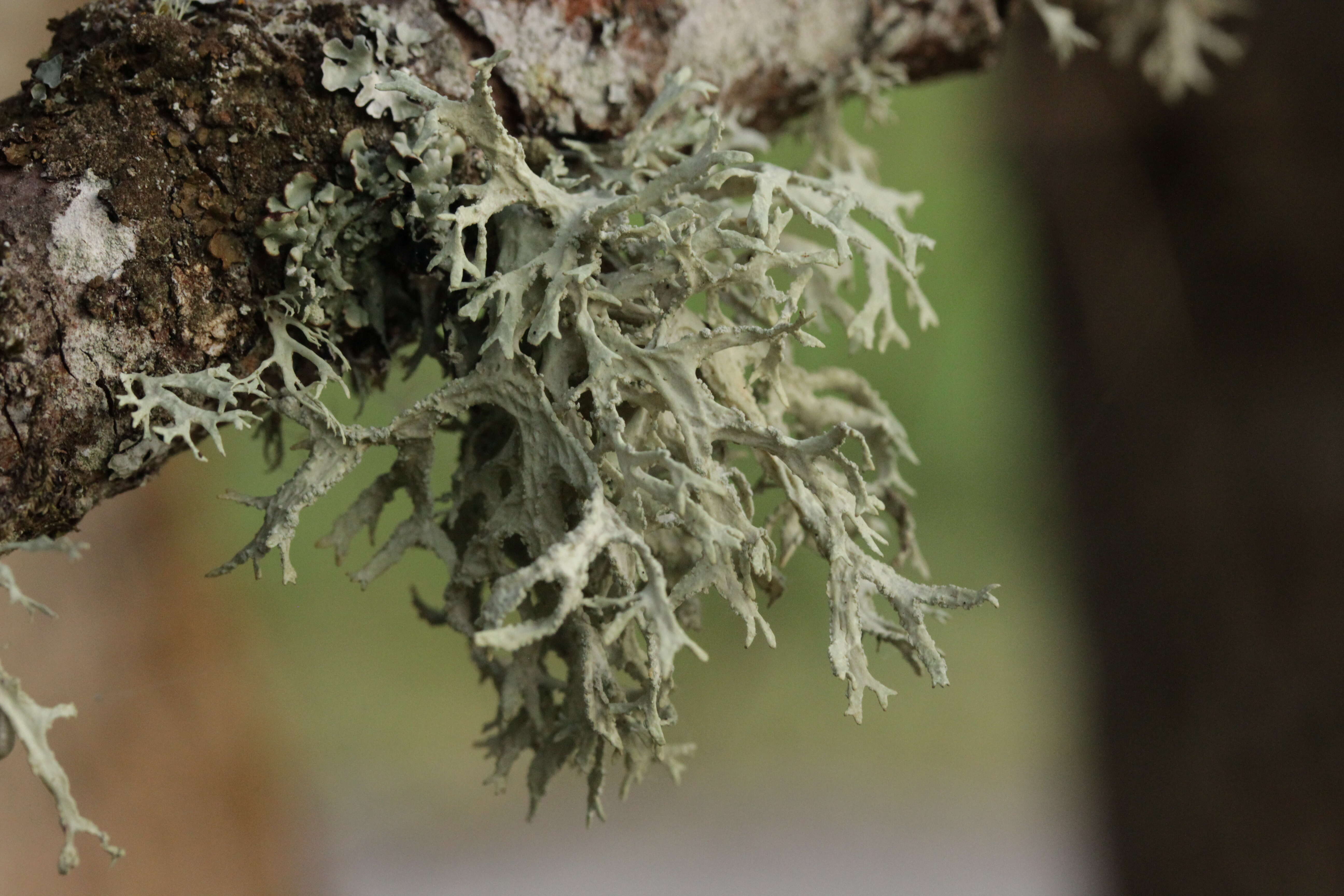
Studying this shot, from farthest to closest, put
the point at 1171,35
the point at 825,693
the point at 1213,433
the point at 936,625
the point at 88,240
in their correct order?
the point at 825,693
the point at 936,625
the point at 1213,433
the point at 1171,35
the point at 88,240

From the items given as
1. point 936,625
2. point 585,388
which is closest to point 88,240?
point 585,388

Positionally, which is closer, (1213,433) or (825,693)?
(1213,433)

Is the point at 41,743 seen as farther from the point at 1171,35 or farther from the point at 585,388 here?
the point at 1171,35

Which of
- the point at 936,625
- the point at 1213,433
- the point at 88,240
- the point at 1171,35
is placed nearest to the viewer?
the point at 88,240

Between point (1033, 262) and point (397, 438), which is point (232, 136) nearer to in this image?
point (397, 438)

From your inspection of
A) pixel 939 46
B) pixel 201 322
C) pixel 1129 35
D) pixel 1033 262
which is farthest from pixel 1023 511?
pixel 201 322

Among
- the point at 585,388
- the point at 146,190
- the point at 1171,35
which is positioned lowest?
the point at 585,388

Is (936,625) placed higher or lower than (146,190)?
lower

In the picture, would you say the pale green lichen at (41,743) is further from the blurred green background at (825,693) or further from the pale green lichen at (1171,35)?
the pale green lichen at (1171,35)
